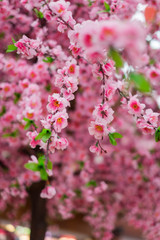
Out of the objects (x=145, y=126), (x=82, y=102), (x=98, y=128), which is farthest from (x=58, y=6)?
(x=82, y=102)

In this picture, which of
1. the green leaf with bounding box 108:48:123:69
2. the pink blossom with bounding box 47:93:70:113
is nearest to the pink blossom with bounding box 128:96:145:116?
the pink blossom with bounding box 47:93:70:113

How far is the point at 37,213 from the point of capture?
2877 millimetres

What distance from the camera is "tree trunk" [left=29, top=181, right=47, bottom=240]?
2.72 m

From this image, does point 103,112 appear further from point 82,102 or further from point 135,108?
point 82,102

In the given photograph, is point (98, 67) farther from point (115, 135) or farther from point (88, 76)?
point (88, 76)

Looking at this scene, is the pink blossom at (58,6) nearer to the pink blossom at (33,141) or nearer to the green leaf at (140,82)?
the pink blossom at (33,141)

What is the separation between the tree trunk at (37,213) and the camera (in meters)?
2.72

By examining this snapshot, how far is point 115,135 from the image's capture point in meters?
1.33

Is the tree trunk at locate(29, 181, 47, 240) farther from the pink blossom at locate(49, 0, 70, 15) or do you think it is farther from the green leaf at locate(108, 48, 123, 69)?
the green leaf at locate(108, 48, 123, 69)

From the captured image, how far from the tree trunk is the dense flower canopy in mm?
99

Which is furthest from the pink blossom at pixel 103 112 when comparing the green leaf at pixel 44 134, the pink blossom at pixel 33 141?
the pink blossom at pixel 33 141

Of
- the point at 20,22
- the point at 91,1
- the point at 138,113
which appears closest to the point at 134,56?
the point at 138,113

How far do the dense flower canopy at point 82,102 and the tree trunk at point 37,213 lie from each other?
0.10m

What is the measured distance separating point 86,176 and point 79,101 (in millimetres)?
980
